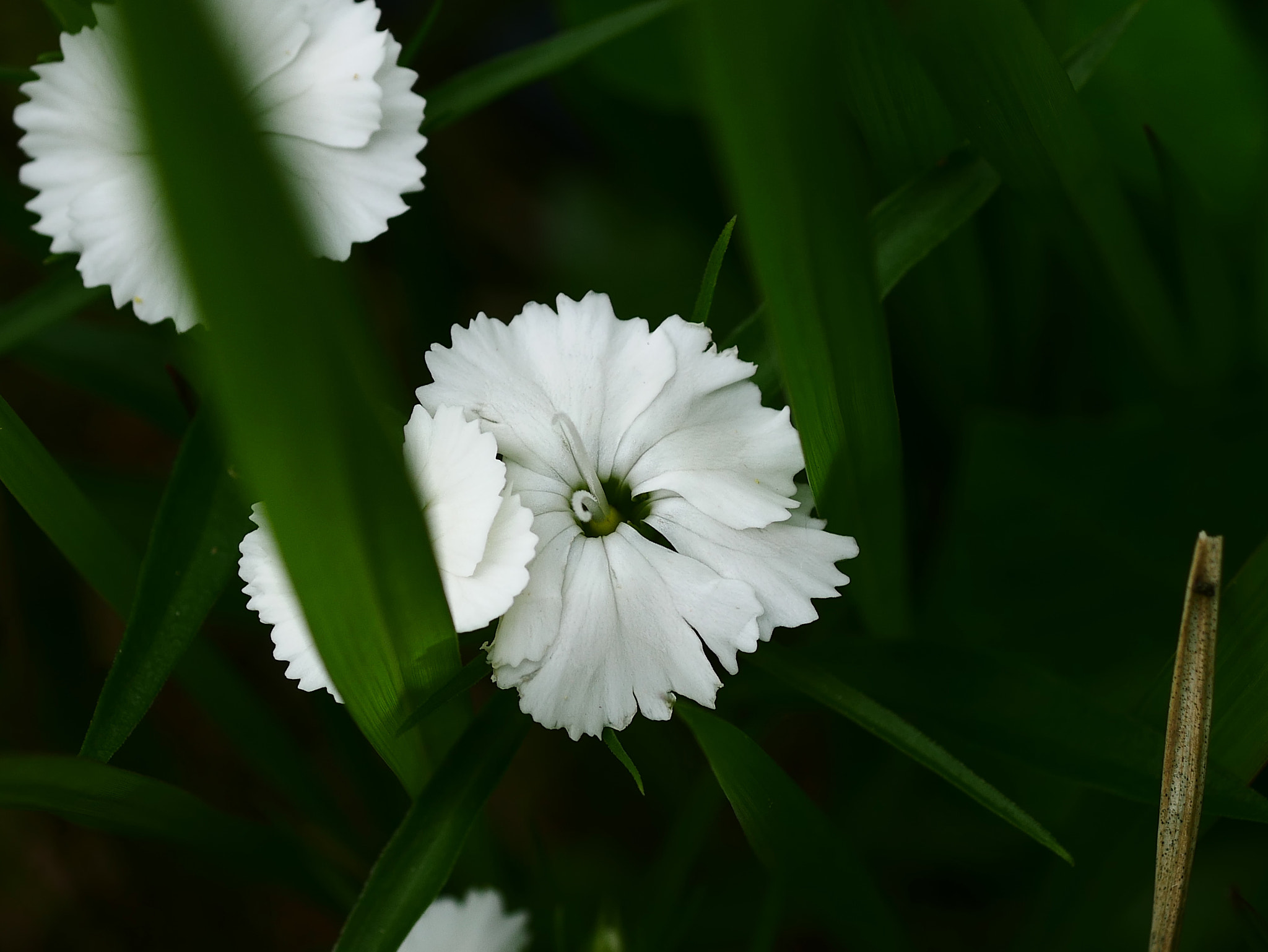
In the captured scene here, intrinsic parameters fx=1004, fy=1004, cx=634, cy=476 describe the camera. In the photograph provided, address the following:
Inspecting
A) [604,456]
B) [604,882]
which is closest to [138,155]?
[604,456]

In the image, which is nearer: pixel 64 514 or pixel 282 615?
pixel 282 615

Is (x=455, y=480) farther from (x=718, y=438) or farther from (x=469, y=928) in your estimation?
(x=469, y=928)

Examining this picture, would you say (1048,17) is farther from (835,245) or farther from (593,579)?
(593,579)

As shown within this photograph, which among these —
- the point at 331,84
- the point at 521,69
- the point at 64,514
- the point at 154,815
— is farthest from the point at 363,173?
the point at 154,815

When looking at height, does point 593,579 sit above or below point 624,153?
below

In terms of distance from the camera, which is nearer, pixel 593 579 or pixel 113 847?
pixel 593 579

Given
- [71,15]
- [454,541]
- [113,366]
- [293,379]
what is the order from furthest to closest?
[113,366]
[71,15]
[454,541]
[293,379]

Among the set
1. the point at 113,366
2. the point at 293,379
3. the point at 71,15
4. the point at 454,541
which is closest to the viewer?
the point at 293,379

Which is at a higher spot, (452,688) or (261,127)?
(261,127)
